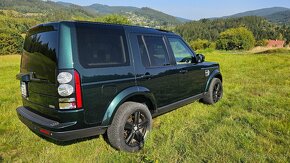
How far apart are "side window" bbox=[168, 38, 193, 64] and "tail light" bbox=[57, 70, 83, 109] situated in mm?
2261

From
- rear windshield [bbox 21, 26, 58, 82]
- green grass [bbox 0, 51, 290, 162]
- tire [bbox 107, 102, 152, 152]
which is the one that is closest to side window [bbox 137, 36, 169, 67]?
tire [bbox 107, 102, 152, 152]

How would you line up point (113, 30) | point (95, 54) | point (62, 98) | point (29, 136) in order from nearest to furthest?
point (62, 98) → point (95, 54) → point (113, 30) → point (29, 136)

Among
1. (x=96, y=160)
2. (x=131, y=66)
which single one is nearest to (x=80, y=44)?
(x=131, y=66)

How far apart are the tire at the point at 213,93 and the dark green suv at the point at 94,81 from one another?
1.83 m

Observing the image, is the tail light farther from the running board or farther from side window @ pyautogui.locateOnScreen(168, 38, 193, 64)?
side window @ pyautogui.locateOnScreen(168, 38, 193, 64)

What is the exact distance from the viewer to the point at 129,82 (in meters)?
3.35

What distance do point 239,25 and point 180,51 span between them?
17439 cm

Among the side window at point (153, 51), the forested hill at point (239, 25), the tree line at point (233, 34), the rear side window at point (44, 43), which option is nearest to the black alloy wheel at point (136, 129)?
the side window at point (153, 51)

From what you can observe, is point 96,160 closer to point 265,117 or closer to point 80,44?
point 80,44

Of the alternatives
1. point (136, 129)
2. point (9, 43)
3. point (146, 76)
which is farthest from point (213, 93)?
point (9, 43)

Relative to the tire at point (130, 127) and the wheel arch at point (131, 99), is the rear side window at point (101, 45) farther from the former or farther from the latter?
the tire at point (130, 127)

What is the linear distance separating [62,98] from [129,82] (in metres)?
0.98

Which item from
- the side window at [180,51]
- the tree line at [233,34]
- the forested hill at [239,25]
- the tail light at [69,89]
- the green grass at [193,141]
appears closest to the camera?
the tail light at [69,89]

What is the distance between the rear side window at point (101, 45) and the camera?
2.93 meters
